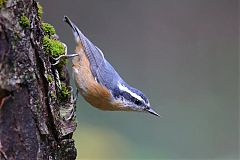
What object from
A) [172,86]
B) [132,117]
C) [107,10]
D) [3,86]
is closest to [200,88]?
[172,86]

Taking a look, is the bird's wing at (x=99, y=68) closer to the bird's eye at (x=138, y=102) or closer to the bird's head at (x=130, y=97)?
the bird's head at (x=130, y=97)

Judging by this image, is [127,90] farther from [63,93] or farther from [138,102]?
[63,93]

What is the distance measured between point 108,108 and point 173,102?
318 centimetres

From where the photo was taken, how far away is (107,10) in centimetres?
860

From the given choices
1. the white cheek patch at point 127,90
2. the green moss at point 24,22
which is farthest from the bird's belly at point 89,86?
the green moss at point 24,22

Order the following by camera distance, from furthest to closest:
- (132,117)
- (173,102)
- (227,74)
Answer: (227,74) → (173,102) → (132,117)

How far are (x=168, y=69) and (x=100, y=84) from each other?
407cm

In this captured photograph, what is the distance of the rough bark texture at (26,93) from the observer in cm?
238

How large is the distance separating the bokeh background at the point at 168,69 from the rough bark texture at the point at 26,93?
326 cm

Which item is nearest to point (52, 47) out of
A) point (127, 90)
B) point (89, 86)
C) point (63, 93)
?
point (63, 93)

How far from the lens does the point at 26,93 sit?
8.13 feet

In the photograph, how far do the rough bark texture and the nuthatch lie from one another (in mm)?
1522

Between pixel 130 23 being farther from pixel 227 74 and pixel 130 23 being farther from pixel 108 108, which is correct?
pixel 108 108

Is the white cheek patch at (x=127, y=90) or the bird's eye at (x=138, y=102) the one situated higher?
the white cheek patch at (x=127, y=90)
